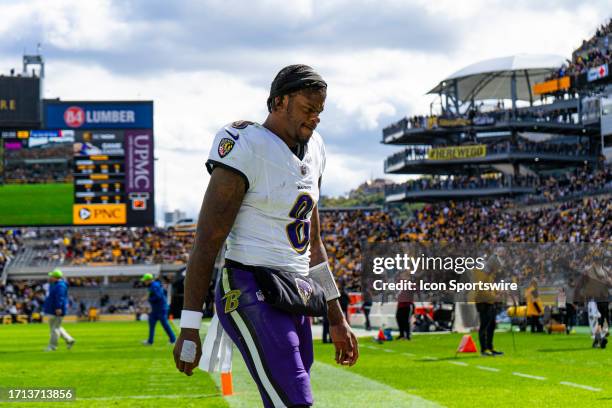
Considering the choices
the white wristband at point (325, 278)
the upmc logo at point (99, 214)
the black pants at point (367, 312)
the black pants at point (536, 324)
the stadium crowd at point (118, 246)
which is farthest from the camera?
the stadium crowd at point (118, 246)

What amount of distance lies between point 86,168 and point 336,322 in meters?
44.2

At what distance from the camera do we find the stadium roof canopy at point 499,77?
261ft

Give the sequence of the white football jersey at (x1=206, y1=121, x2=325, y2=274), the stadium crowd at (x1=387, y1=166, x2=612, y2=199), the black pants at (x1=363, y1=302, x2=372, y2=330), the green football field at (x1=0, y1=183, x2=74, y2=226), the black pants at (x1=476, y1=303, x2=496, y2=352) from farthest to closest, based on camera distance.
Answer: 1. the stadium crowd at (x1=387, y1=166, x2=612, y2=199)
2. the green football field at (x1=0, y1=183, x2=74, y2=226)
3. the black pants at (x1=363, y1=302, x2=372, y2=330)
4. the black pants at (x1=476, y1=303, x2=496, y2=352)
5. the white football jersey at (x1=206, y1=121, x2=325, y2=274)

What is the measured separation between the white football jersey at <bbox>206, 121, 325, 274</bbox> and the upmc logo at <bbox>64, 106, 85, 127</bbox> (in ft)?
146

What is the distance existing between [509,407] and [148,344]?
15.0 meters

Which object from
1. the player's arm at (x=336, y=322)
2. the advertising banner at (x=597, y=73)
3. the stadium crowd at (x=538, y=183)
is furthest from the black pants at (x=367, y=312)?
the advertising banner at (x=597, y=73)

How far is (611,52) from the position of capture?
65.4 metres

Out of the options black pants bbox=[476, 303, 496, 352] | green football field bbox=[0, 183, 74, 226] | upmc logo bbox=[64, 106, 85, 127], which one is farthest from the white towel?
upmc logo bbox=[64, 106, 85, 127]

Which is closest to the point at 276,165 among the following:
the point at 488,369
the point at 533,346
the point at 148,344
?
the point at 488,369

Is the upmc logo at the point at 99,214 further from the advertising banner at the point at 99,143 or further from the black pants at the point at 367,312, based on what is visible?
the black pants at the point at 367,312

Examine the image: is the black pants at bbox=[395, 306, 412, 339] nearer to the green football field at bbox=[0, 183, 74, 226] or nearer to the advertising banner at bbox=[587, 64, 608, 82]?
the green football field at bbox=[0, 183, 74, 226]

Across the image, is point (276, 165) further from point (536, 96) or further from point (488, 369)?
point (536, 96)

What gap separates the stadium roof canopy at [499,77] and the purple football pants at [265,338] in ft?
251

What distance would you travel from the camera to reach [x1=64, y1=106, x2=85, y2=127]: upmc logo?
47906mm
